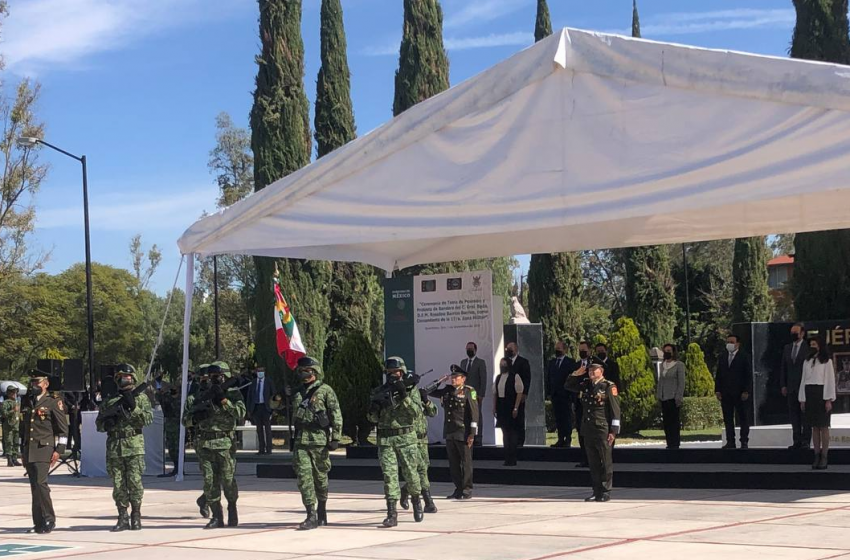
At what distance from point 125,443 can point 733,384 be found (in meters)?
9.32

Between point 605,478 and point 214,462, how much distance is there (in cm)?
496

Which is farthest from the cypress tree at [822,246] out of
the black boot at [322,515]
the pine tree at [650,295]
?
the black boot at [322,515]

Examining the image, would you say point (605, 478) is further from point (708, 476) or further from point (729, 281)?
point (729, 281)

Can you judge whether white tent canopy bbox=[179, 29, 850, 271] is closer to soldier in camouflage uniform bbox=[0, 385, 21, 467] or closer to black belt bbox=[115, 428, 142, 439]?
black belt bbox=[115, 428, 142, 439]

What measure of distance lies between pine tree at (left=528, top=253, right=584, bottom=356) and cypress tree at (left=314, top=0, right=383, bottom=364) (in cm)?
568

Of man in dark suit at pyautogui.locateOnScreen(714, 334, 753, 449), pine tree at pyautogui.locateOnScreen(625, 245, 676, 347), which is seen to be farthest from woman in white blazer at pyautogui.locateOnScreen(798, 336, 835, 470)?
pine tree at pyautogui.locateOnScreen(625, 245, 676, 347)

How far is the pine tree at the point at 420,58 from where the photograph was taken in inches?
1463

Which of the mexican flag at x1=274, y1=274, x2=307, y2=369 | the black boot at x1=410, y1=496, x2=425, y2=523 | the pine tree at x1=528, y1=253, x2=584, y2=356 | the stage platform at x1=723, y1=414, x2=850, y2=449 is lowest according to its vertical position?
the black boot at x1=410, y1=496, x2=425, y2=523

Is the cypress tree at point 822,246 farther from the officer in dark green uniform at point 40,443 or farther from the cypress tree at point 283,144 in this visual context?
the officer in dark green uniform at point 40,443

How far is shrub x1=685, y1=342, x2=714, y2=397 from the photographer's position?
35.7m

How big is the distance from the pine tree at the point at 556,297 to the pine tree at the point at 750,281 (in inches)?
387

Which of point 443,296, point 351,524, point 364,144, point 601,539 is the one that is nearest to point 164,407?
point 443,296

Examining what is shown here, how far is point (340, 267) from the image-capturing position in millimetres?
38469

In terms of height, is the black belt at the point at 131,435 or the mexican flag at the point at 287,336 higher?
the mexican flag at the point at 287,336
